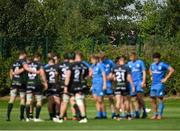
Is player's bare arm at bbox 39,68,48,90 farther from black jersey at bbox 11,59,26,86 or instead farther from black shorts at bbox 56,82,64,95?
black jersey at bbox 11,59,26,86

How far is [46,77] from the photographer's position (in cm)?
2519

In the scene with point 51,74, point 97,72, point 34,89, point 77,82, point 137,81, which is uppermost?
point 97,72

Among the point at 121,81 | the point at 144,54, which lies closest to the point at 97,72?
the point at 121,81

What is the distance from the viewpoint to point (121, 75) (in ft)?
82.7

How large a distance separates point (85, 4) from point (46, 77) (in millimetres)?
70830

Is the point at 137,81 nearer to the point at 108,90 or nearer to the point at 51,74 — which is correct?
→ the point at 108,90

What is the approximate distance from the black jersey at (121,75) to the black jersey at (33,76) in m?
2.53

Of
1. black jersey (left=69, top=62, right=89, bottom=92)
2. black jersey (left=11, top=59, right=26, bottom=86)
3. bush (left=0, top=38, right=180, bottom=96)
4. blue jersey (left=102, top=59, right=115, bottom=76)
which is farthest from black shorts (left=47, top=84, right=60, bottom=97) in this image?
bush (left=0, top=38, right=180, bottom=96)

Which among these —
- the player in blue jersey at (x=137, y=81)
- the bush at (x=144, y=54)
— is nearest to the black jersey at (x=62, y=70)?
the player in blue jersey at (x=137, y=81)

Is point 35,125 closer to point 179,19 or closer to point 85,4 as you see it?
point 179,19

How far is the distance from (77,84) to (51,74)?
1761mm

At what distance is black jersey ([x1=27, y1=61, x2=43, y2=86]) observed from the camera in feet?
81.3

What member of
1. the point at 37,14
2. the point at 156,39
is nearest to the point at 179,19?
the point at 37,14

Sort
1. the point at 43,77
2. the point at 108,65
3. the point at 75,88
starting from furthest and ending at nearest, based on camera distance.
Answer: the point at 108,65 < the point at 43,77 < the point at 75,88
